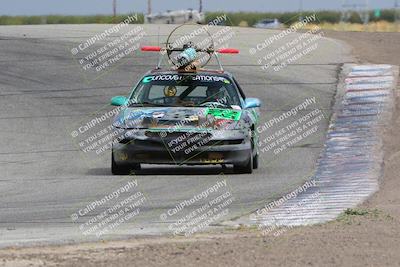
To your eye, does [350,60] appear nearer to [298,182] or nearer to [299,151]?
[299,151]

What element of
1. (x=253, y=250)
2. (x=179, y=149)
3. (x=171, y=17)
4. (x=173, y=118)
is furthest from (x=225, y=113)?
(x=171, y=17)

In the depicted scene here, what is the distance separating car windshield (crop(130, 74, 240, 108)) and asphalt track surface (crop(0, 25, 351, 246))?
0.97 m

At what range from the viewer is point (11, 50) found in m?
31.4

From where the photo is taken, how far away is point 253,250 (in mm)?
8562

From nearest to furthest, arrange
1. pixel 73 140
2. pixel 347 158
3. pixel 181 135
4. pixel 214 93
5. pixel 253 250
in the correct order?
pixel 253 250, pixel 181 135, pixel 214 93, pixel 347 158, pixel 73 140

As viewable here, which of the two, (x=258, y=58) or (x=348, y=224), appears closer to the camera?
(x=348, y=224)

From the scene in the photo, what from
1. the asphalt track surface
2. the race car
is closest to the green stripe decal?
the race car

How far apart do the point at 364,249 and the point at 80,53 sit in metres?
23.3

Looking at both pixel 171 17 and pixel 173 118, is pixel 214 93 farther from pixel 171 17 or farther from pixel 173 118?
pixel 171 17

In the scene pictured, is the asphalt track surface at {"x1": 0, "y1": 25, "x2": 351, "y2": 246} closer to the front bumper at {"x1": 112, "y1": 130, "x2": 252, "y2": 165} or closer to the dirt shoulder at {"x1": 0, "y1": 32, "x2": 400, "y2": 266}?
the front bumper at {"x1": 112, "y1": 130, "x2": 252, "y2": 165}

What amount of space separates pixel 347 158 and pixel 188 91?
8.38ft

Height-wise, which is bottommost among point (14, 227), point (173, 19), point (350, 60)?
point (173, 19)

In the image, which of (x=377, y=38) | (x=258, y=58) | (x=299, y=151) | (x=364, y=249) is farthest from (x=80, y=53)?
(x=364, y=249)

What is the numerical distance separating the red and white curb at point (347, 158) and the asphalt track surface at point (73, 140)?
0.29m
